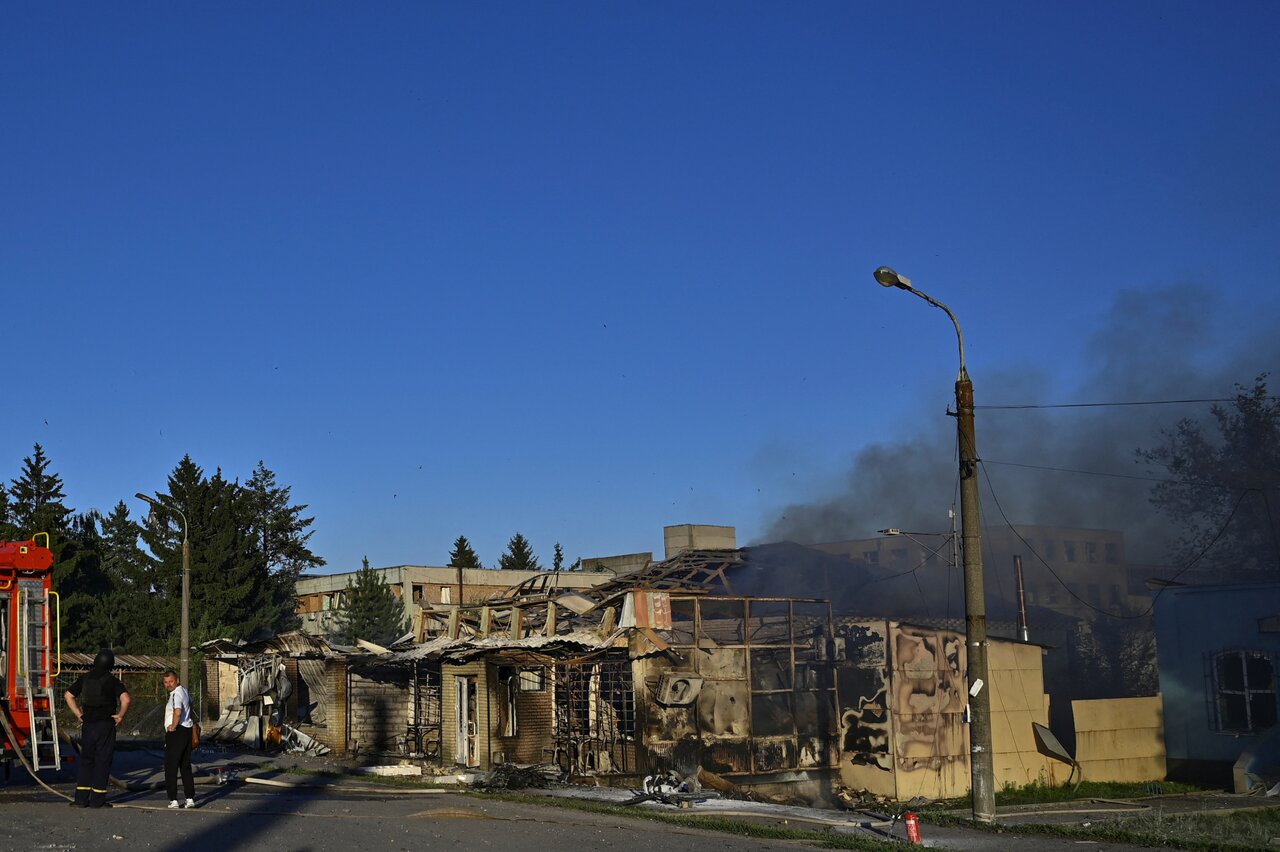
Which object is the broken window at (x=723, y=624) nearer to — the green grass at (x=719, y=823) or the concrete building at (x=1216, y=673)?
the green grass at (x=719, y=823)

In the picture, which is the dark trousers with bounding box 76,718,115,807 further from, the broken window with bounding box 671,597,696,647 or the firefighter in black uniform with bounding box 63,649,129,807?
the broken window with bounding box 671,597,696,647

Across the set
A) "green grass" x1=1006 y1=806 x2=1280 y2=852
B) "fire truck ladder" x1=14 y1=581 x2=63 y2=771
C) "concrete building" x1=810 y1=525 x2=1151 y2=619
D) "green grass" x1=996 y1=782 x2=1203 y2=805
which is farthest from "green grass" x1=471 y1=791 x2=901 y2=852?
"concrete building" x1=810 y1=525 x2=1151 y2=619

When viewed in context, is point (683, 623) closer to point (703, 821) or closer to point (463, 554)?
point (703, 821)

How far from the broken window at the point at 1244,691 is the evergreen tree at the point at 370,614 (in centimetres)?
3843

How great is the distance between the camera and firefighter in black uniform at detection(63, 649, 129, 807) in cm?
1408

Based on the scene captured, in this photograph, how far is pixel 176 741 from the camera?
14742mm

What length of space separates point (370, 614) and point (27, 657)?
43.7 m

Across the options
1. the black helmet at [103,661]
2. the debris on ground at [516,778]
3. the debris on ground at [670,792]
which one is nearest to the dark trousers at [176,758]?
the black helmet at [103,661]

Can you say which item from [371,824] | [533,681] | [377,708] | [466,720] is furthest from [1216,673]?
[371,824]

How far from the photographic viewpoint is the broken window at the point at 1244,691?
25.7m

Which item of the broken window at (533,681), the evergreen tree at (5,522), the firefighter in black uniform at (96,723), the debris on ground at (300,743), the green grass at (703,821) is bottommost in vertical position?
the debris on ground at (300,743)

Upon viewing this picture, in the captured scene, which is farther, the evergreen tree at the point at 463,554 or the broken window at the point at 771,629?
the evergreen tree at the point at 463,554

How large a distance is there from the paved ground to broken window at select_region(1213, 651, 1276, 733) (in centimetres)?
828

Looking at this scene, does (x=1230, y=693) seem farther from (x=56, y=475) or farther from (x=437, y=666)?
(x=56, y=475)
